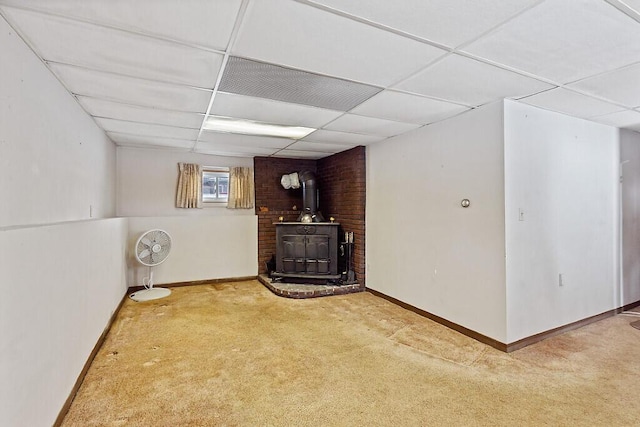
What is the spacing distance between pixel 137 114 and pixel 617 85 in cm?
423

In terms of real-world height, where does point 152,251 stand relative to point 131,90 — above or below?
below

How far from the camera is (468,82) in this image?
246cm

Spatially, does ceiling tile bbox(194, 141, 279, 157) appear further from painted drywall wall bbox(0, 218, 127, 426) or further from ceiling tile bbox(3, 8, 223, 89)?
ceiling tile bbox(3, 8, 223, 89)

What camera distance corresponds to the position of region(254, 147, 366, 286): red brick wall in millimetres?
5148

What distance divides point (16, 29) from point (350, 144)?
12.3 feet

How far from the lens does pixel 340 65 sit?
2.16 metres

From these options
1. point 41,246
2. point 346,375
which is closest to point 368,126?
point 346,375

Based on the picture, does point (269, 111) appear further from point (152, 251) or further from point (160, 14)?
point (152, 251)

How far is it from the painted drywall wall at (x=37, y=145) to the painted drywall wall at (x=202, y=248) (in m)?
2.15

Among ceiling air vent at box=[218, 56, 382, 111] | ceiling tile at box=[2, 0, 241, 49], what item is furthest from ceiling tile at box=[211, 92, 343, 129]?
ceiling tile at box=[2, 0, 241, 49]

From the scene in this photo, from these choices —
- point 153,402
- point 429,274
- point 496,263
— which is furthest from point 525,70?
point 153,402

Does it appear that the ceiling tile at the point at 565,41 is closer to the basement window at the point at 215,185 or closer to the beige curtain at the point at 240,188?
the beige curtain at the point at 240,188

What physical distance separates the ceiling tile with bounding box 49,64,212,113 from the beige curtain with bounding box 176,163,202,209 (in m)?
2.49

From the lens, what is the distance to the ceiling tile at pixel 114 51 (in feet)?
5.47
